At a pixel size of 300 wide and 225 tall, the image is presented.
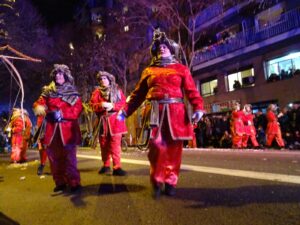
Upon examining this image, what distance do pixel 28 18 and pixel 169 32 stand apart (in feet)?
28.6

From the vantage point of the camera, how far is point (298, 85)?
20938mm

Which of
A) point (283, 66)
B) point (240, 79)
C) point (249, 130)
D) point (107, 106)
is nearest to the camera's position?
point (107, 106)

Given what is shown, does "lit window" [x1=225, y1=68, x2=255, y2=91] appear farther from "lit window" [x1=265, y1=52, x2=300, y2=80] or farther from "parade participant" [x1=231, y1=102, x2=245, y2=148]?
"parade participant" [x1=231, y1=102, x2=245, y2=148]

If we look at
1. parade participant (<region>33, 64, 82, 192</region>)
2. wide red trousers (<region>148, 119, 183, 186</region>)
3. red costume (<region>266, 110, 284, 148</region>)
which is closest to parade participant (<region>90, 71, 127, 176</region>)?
parade participant (<region>33, 64, 82, 192</region>)

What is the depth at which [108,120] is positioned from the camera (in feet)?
23.4

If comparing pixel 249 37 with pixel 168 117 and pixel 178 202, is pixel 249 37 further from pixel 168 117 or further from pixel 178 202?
pixel 178 202

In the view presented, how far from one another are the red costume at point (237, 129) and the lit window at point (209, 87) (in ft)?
43.3

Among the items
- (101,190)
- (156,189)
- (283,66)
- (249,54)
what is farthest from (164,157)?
(249,54)

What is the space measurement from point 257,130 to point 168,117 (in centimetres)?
1150

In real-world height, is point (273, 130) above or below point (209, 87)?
below

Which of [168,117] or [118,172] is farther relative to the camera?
[118,172]

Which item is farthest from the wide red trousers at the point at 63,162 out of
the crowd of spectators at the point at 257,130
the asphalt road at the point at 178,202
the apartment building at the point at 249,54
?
the apartment building at the point at 249,54

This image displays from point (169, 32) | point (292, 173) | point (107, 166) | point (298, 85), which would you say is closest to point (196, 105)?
point (292, 173)

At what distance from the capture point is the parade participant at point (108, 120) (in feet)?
23.1
